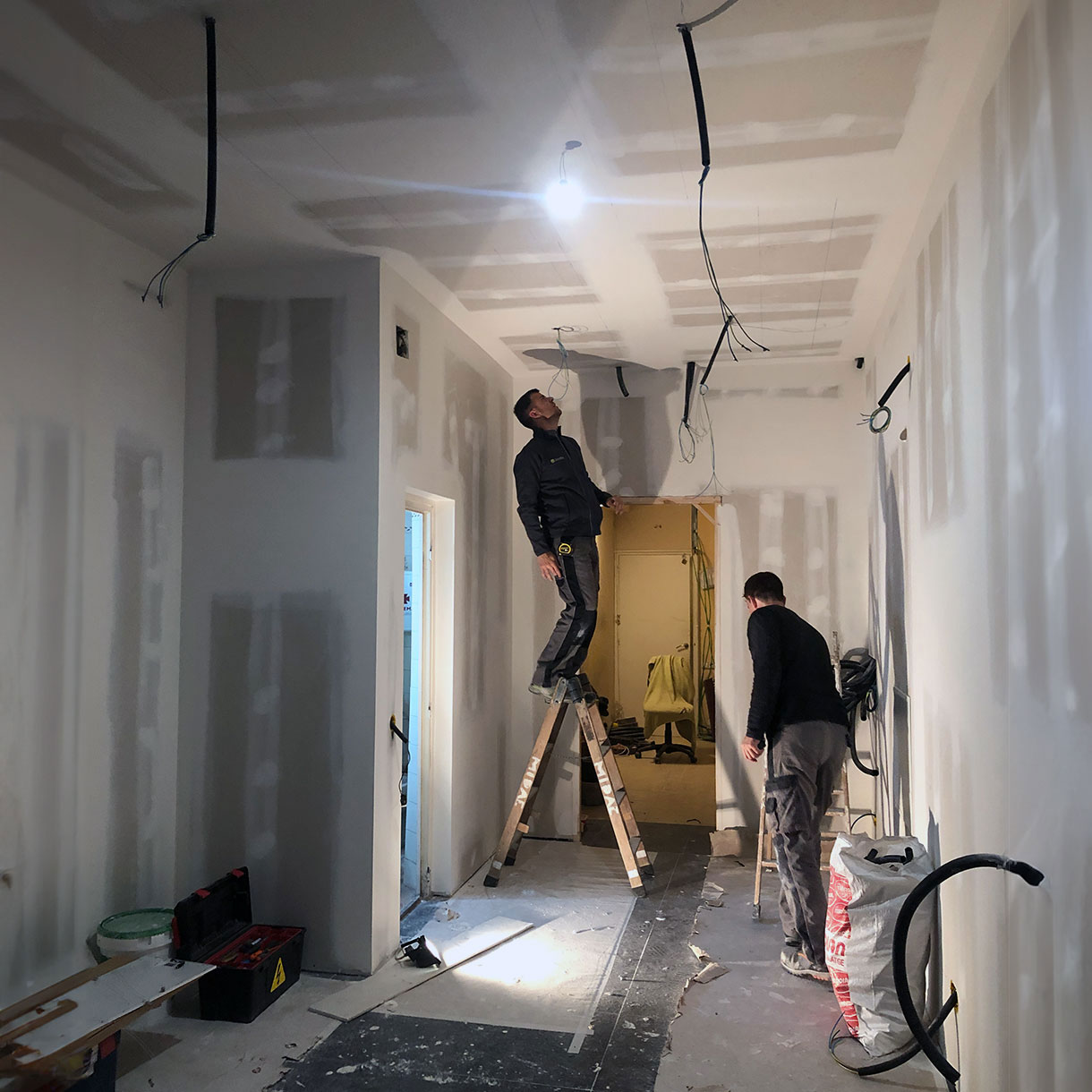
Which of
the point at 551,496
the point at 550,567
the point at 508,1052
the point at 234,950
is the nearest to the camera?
the point at 508,1052

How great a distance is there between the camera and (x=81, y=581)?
2.92 m

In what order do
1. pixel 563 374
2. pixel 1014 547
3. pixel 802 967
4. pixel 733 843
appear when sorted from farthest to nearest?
1. pixel 563 374
2. pixel 733 843
3. pixel 802 967
4. pixel 1014 547

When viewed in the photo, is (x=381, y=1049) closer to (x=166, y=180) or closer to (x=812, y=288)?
(x=166, y=180)

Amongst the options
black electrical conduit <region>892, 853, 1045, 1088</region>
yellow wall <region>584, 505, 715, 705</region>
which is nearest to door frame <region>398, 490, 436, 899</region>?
black electrical conduit <region>892, 853, 1045, 1088</region>

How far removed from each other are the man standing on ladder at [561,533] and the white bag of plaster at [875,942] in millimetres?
1907

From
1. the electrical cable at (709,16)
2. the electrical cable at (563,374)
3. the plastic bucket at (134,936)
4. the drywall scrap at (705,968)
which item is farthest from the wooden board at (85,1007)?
the electrical cable at (563,374)

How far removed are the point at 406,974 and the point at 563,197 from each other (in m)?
2.81

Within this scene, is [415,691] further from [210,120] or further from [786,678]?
[210,120]

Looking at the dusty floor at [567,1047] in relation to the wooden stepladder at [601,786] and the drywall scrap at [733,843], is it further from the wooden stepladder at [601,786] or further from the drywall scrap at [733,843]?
the drywall scrap at [733,843]

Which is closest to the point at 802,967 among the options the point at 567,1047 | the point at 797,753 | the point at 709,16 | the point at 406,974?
the point at 797,753

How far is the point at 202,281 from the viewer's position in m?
3.53

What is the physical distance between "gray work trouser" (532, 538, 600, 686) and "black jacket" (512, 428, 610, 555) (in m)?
0.07

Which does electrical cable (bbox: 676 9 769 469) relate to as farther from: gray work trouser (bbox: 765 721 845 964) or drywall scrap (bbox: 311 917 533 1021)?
drywall scrap (bbox: 311 917 533 1021)

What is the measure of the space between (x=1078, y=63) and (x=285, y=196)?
2.26 m
